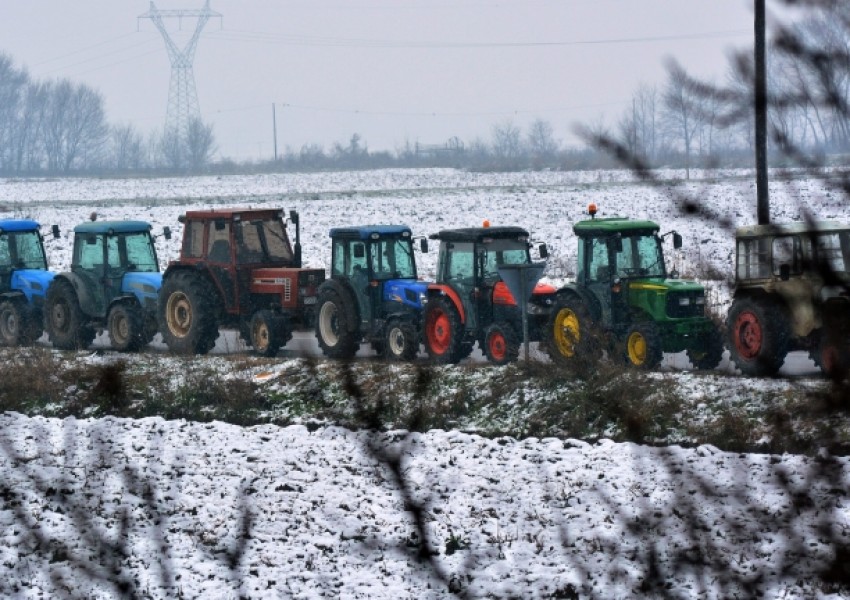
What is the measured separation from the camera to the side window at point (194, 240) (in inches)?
687

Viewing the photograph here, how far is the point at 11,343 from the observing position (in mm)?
19969

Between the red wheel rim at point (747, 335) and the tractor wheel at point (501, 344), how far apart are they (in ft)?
9.13

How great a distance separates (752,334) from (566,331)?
7.46 ft

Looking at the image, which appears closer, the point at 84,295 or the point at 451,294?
the point at 451,294

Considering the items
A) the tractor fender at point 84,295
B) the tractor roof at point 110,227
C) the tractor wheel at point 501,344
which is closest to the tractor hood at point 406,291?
the tractor wheel at point 501,344

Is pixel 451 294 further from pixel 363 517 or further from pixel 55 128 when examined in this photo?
pixel 55 128

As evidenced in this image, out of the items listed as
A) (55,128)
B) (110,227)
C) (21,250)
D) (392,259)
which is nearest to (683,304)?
(392,259)

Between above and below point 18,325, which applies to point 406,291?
above

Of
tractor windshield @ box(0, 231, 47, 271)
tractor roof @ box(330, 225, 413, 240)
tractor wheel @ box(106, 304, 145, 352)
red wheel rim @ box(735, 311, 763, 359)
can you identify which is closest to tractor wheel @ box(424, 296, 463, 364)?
tractor roof @ box(330, 225, 413, 240)

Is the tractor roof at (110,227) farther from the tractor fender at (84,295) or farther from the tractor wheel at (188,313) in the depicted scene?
the tractor wheel at (188,313)

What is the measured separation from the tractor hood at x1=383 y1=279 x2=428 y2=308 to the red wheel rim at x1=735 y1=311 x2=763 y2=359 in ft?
13.2

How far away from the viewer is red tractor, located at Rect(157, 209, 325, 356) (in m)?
17.0

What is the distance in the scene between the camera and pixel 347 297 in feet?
53.4

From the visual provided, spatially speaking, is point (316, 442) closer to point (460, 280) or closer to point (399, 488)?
point (460, 280)
